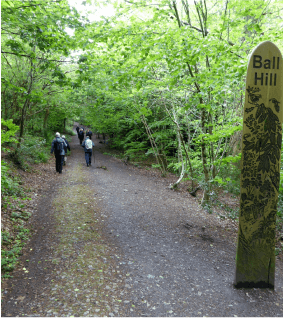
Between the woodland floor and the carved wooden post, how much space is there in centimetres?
46

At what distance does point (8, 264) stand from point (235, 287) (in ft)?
12.6

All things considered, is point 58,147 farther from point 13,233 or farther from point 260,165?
point 260,165

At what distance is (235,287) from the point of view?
3.88 meters

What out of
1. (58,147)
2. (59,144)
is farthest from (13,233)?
(59,144)

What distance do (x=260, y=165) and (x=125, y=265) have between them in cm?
290

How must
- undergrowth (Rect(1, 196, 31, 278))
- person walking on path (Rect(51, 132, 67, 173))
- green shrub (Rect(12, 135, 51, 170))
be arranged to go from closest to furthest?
undergrowth (Rect(1, 196, 31, 278)) < green shrub (Rect(12, 135, 51, 170)) < person walking on path (Rect(51, 132, 67, 173))

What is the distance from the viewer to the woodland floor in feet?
10.7

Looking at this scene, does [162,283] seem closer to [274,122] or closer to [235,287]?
[235,287]

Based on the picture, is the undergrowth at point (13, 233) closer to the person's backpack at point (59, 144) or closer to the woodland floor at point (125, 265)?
the woodland floor at point (125, 265)

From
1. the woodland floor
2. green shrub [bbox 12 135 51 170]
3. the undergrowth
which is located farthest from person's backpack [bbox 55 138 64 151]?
the undergrowth

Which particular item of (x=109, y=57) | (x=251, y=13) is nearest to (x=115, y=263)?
(x=109, y=57)

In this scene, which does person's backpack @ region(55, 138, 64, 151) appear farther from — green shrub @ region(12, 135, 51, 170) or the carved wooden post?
the carved wooden post

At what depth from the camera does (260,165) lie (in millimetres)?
3604

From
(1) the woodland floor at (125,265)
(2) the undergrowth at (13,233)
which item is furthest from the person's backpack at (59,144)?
(2) the undergrowth at (13,233)
